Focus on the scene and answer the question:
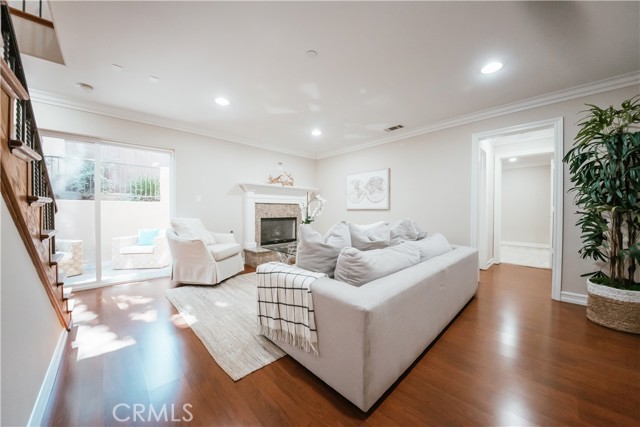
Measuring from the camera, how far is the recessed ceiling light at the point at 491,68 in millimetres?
2168

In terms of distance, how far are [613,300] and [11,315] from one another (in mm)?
4203

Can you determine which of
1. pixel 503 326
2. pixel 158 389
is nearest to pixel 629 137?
pixel 503 326

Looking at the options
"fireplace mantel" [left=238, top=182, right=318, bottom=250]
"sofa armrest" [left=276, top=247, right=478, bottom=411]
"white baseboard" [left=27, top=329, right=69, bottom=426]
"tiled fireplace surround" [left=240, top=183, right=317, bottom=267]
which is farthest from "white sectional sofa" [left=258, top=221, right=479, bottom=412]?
"fireplace mantel" [left=238, top=182, right=318, bottom=250]

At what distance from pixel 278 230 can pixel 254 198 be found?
3.19 feet

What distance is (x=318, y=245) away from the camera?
1.70 meters

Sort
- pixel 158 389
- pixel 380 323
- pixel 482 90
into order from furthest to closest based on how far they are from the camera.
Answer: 1. pixel 482 90
2. pixel 158 389
3. pixel 380 323

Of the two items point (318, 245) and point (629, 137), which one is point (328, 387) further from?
point (629, 137)

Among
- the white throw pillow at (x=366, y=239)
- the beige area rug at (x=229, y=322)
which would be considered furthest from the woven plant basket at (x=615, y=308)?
the beige area rug at (x=229, y=322)

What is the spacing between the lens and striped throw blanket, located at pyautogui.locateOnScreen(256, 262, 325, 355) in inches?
54.7

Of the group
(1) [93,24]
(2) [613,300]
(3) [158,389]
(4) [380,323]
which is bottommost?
(3) [158,389]

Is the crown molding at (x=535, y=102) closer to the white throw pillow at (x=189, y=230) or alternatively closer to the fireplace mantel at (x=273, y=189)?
the fireplace mantel at (x=273, y=189)

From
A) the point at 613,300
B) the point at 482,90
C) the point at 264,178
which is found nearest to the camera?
the point at 613,300

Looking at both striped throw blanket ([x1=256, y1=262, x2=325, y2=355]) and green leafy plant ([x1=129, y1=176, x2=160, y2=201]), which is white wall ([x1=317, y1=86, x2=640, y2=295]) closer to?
striped throw blanket ([x1=256, y1=262, x2=325, y2=355])

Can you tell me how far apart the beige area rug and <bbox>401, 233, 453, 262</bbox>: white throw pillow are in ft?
4.92
